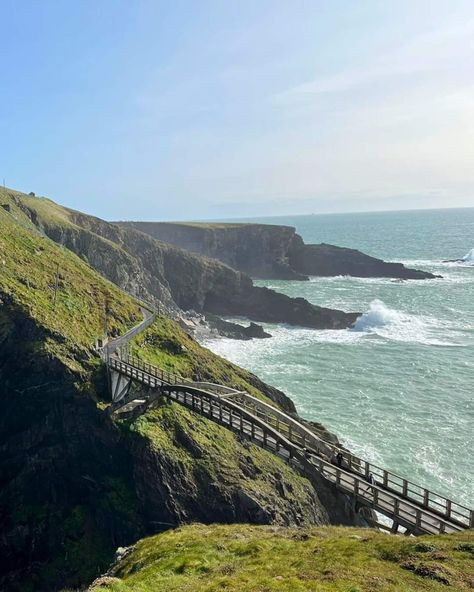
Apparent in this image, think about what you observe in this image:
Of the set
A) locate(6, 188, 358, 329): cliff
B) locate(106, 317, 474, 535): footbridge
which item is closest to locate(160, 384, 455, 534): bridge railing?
locate(106, 317, 474, 535): footbridge

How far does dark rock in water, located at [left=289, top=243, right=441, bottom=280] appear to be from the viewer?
143 m

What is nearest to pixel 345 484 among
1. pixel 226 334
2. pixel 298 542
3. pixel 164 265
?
pixel 298 542

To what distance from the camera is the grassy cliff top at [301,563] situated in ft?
42.7

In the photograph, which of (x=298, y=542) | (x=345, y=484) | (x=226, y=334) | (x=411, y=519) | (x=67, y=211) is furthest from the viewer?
(x=67, y=211)

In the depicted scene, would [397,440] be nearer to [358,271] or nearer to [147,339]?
[147,339]

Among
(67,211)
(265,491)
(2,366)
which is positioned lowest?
(265,491)

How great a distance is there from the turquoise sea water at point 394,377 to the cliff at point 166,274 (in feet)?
18.7

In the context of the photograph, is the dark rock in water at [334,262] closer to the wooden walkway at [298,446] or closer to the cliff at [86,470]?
the wooden walkway at [298,446]

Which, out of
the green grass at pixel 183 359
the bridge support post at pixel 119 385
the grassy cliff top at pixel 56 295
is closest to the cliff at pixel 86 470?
the grassy cliff top at pixel 56 295

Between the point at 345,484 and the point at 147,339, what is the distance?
22623 millimetres

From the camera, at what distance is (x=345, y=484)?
73.9ft

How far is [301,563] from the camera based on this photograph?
49.2 ft

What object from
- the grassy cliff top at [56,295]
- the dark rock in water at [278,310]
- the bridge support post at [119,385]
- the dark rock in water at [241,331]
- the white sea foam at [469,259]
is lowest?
the dark rock in water at [241,331]

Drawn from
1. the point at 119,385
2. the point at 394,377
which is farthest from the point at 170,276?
the point at 119,385
